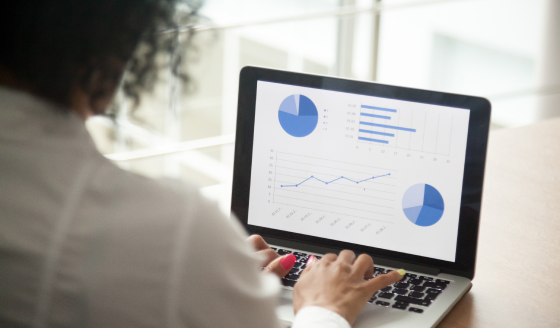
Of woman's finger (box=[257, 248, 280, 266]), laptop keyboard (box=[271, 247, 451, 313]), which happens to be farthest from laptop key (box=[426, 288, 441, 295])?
woman's finger (box=[257, 248, 280, 266])

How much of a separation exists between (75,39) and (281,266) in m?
0.51

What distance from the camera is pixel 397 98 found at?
89 cm

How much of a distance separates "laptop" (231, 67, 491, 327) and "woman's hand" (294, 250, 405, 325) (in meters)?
0.03

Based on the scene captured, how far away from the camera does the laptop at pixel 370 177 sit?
857 millimetres

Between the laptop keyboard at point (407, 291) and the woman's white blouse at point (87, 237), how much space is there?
16.1 inches

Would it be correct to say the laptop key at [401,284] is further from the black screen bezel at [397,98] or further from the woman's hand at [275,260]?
the woman's hand at [275,260]

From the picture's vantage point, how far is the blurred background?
2.97 meters

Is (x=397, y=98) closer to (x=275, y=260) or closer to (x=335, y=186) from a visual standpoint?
(x=335, y=186)

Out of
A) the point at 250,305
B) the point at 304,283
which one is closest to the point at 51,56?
the point at 250,305

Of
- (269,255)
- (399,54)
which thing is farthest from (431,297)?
(399,54)

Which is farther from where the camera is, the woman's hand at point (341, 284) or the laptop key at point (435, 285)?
the laptop key at point (435, 285)

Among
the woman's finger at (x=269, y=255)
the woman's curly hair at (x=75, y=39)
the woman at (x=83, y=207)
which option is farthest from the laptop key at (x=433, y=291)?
the woman's curly hair at (x=75, y=39)

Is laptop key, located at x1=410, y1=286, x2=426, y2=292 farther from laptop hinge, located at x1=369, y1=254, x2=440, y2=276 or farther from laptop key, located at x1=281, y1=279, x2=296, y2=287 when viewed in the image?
laptop key, located at x1=281, y1=279, x2=296, y2=287

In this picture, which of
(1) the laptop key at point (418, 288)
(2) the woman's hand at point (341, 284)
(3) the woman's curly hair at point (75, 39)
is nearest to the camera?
(3) the woman's curly hair at point (75, 39)
